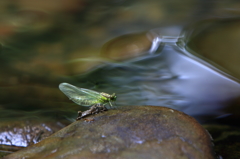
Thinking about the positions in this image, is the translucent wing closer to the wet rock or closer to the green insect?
the green insect

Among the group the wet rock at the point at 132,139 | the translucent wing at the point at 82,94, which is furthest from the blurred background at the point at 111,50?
the wet rock at the point at 132,139

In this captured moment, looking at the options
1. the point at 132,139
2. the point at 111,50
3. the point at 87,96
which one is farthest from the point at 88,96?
the point at 111,50

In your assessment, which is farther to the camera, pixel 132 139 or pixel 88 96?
pixel 88 96

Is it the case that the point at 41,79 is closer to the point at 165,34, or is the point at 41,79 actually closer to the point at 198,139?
the point at 165,34

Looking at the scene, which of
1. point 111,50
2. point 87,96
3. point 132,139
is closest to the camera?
point 132,139

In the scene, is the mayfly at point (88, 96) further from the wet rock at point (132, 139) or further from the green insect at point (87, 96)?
the wet rock at point (132, 139)

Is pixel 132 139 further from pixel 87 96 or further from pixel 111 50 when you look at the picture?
pixel 111 50

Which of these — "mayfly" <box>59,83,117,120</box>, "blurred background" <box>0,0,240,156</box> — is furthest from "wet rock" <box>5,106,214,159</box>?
A: "blurred background" <box>0,0,240,156</box>
